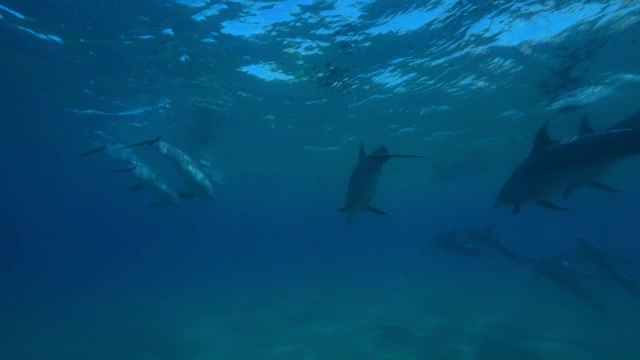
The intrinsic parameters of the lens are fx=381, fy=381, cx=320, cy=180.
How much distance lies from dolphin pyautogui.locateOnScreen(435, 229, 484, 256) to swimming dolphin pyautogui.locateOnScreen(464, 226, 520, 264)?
67.3 inches

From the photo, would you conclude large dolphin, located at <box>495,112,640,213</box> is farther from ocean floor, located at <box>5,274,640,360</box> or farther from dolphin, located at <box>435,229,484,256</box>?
ocean floor, located at <box>5,274,640,360</box>

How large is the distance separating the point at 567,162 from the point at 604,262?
62.3 feet

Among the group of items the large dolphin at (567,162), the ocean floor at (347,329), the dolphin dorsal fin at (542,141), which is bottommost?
the ocean floor at (347,329)

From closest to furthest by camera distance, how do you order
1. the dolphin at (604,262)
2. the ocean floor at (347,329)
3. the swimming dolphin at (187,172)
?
the swimming dolphin at (187,172) < the ocean floor at (347,329) < the dolphin at (604,262)

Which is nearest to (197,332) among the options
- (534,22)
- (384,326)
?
(384,326)

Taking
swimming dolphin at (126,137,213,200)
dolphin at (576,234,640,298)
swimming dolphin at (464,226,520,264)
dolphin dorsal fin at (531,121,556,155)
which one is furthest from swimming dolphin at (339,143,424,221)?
dolphin at (576,234,640,298)

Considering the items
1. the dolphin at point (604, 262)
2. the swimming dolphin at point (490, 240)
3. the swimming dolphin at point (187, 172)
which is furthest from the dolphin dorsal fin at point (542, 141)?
the dolphin at point (604, 262)

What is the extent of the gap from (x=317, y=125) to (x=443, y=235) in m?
15.3

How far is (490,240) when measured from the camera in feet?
57.4

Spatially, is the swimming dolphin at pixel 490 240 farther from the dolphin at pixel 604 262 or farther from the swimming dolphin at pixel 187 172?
the swimming dolphin at pixel 187 172

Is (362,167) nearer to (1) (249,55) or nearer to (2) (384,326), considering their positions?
(1) (249,55)

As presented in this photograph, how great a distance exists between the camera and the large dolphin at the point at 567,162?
175 inches

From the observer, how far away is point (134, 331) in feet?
74.2

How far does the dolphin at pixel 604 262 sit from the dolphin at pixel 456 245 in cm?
815
